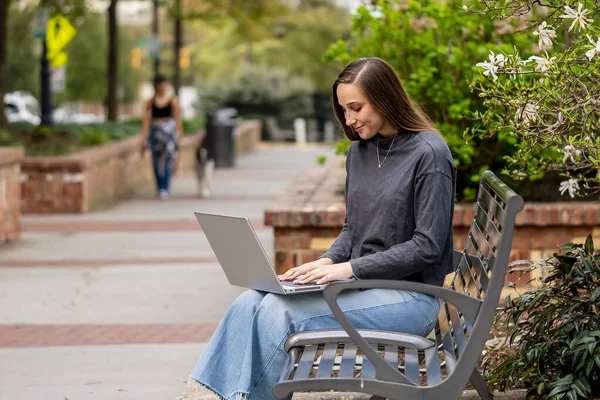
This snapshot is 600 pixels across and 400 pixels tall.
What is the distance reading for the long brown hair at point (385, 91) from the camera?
4.32 m

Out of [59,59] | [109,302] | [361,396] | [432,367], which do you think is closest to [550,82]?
[432,367]

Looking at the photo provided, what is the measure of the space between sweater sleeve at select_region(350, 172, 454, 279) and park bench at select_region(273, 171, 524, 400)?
153 millimetres

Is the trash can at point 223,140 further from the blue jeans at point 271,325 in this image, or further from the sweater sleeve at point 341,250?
the blue jeans at point 271,325

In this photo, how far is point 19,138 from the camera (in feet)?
58.3

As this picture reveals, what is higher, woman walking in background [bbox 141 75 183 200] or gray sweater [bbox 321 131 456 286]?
gray sweater [bbox 321 131 456 286]

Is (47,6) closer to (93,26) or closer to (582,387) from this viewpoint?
(582,387)

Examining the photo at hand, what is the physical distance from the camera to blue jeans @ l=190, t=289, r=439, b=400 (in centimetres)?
412

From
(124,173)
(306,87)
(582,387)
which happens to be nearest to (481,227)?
(582,387)

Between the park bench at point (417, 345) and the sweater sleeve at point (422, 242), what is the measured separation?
0.15 m

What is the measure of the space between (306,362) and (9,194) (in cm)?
825

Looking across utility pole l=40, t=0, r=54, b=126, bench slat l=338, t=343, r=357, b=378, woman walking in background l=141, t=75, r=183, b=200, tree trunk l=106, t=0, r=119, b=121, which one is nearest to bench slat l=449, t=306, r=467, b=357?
bench slat l=338, t=343, r=357, b=378

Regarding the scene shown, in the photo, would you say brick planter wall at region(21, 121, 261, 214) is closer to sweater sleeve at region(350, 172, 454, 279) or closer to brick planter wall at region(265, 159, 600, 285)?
brick planter wall at region(265, 159, 600, 285)

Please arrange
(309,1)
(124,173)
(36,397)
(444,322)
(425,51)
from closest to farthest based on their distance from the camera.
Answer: (444,322) → (36,397) → (425,51) → (124,173) → (309,1)

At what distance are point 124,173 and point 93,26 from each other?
3663 centimetres
